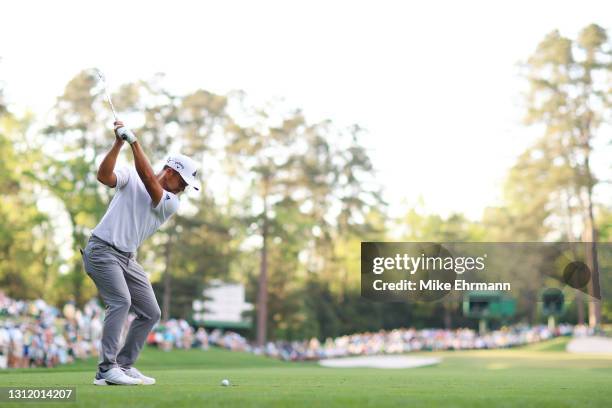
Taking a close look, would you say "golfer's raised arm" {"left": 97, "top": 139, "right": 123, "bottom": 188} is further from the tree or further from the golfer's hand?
the tree

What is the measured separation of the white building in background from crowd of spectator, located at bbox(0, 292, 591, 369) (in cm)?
1149

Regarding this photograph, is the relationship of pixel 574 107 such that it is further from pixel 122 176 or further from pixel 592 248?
pixel 122 176

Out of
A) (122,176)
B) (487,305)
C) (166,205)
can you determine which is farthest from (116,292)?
(487,305)

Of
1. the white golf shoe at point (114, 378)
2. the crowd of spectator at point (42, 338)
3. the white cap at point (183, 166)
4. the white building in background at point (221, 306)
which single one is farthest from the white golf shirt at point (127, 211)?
the white building in background at point (221, 306)

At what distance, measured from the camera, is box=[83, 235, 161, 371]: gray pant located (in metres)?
7.62

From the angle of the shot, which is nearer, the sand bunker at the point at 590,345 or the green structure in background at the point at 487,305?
the sand bunker at the point at 590,345

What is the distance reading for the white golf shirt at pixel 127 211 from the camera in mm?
7602

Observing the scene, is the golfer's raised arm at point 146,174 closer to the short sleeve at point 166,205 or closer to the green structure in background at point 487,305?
the short sleeve at point 166,205

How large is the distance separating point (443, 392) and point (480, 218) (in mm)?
74874

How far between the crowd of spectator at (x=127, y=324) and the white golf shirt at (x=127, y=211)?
44.7 ft

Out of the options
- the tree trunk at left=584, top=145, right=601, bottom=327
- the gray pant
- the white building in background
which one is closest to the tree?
the tree trunk at left=584, top=145, right=601, bottom=327

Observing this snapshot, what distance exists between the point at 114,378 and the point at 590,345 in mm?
39214

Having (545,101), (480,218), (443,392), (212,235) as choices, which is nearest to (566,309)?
(480,218)

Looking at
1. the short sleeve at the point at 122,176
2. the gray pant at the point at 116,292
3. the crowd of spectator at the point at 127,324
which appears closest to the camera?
the short sleeve at the point at 122,176
